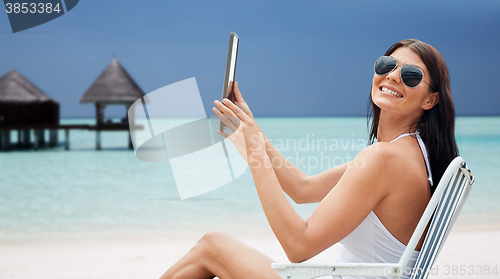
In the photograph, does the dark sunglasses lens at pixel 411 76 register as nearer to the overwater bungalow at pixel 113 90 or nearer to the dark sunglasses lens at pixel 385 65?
the dark sunglasses lens at pixel 385 65

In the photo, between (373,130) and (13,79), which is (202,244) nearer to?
(373,130)

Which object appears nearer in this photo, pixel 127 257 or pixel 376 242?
pixel 376 242

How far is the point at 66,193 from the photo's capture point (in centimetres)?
1048

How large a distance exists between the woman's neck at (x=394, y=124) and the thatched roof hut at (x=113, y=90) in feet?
73.2

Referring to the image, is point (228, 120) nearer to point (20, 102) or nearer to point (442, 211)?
point (442, 211)

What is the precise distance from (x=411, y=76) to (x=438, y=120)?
173 mm

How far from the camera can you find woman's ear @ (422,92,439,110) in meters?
1.25

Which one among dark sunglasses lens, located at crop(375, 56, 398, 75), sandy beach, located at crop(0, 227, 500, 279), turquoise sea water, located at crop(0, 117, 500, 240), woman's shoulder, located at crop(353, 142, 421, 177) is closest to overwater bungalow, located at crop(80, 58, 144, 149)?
turquoise sea water, located at crop(0, 117, 500, 240)

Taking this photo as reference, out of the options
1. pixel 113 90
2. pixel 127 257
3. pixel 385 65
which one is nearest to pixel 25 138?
pixel 113 90

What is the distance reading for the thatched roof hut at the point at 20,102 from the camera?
23656mm

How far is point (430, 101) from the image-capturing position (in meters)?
1.26

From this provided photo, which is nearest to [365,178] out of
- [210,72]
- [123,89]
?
[123,89]

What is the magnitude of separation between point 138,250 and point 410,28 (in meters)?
39.2

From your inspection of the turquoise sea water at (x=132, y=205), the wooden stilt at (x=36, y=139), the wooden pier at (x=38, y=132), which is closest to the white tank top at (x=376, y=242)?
the turquoise sea water at (x=132, y=205)
